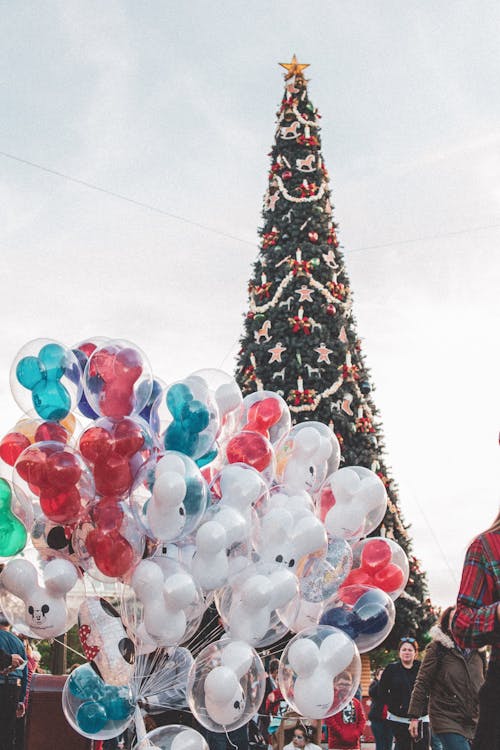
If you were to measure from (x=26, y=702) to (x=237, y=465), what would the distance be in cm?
295

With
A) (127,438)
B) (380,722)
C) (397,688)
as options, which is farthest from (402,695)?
(127,438)

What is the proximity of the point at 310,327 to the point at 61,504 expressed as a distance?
8.93m

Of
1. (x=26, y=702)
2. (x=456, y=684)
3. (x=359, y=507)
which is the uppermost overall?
(x=359, y=507)

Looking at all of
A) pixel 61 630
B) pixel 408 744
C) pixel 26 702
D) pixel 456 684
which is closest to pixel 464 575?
pixel 61 630

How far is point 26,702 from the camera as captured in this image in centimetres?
664

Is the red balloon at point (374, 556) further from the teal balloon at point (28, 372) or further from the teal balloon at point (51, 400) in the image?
the teal balloon at point (28, 372)

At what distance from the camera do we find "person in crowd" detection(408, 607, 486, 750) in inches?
222

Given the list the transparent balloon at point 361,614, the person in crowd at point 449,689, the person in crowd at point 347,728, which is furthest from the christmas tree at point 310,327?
the transparent balloon at point 361,614

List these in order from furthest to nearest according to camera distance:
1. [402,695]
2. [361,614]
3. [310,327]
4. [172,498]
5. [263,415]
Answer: [310,327] < [402,695] < [263,415] < [361,614] < [172,498]

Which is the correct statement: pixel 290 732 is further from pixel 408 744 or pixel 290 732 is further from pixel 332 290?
pixel 332 290

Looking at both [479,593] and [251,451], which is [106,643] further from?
[479,593]

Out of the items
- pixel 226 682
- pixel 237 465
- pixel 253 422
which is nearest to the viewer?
pixel 226 682

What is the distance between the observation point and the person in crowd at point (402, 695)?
7.48 metres

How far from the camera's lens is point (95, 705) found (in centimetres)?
473
